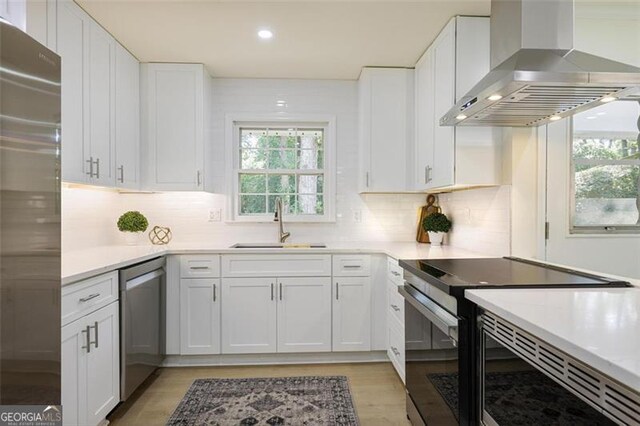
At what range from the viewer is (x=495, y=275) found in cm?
160

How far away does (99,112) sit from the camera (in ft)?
7.77

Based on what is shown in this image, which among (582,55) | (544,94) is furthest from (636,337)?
(582,55)

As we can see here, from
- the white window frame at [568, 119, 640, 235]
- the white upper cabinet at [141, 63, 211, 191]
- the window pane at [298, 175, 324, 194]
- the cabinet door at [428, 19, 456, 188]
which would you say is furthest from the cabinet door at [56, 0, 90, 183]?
the white window frame at [568, 119, 640, 235]

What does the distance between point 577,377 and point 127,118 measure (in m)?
3.08

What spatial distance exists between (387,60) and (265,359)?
263 centimetres

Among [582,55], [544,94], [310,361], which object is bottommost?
[310,361]

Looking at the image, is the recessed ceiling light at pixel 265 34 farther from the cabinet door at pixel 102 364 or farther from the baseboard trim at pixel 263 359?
the baseboard trim at pixel 263 359

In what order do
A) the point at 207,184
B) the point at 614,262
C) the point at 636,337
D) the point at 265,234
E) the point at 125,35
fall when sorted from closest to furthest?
the point at 636,337 < the point at 614,262 < the point at 125,35 < the point at 207,184 < the point at 265,234

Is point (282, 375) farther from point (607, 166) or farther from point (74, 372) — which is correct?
point (607, 166)

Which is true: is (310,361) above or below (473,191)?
below

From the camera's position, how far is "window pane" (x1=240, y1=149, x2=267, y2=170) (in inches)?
135

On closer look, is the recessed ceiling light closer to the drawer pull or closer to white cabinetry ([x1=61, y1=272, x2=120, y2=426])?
white cabinetry ([x1=61, y1=272, x2=120, y2=426])

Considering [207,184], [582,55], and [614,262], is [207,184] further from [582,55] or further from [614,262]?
[614,262]

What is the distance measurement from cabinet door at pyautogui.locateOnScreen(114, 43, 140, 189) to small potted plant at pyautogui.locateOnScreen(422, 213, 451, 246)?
2.48m
